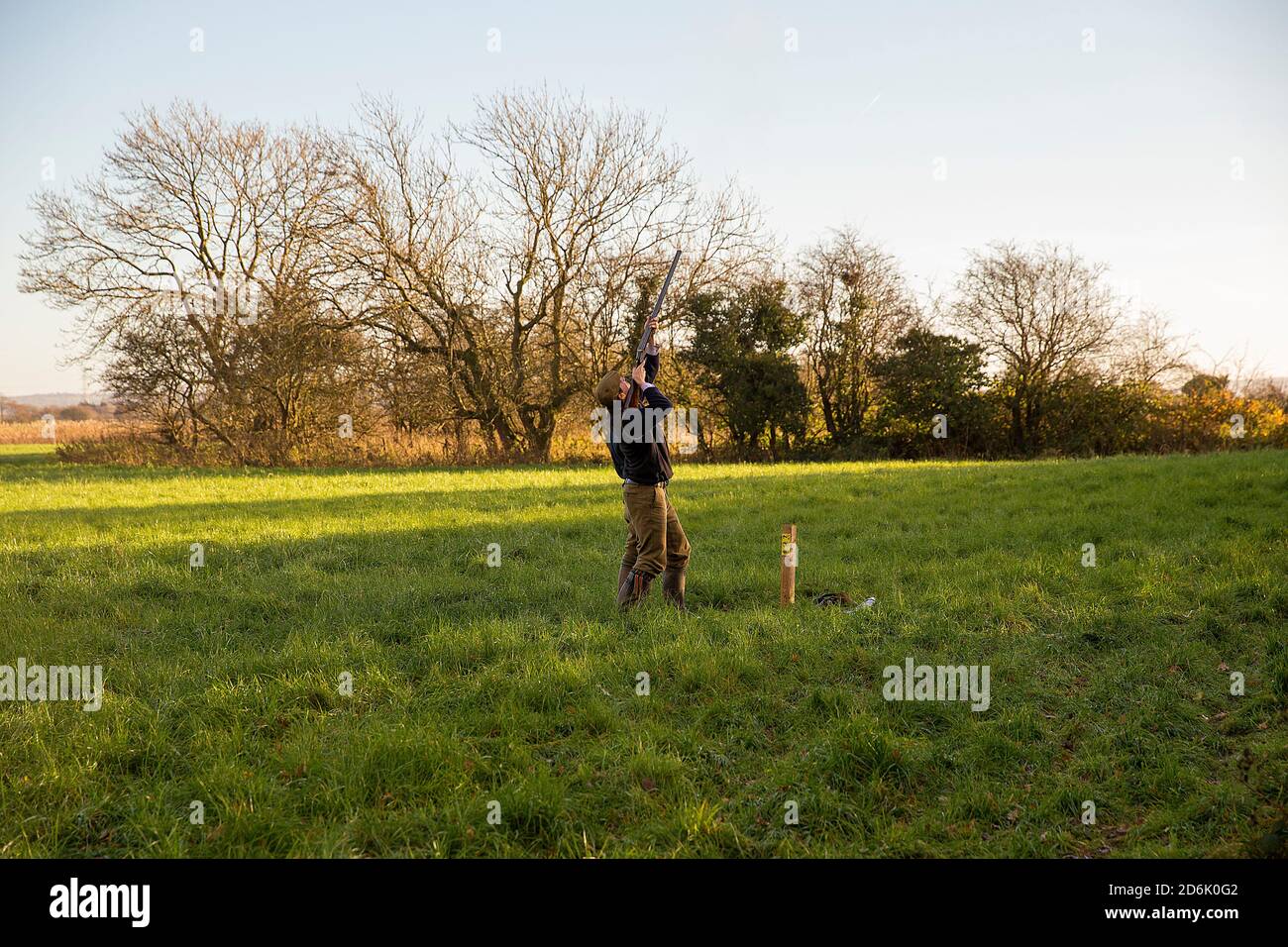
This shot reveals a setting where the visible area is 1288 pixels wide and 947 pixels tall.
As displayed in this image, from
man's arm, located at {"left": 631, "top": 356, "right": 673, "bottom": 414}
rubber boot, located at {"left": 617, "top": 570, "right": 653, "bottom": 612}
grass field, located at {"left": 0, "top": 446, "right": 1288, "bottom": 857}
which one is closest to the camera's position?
grass field, located at {"left": 0, "top": 446, "right": 1288, "bottom": 857}

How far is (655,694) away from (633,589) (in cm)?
184

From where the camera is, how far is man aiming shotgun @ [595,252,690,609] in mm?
6535

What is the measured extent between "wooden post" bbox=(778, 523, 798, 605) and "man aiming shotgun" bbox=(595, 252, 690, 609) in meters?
0.99

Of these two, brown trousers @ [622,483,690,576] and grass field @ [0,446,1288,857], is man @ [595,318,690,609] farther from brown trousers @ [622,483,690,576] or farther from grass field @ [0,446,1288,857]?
grass field @ [0,446,1288,857]

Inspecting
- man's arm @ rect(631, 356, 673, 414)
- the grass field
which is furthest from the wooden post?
man's arm @ rect(631, 356, 673, 414)

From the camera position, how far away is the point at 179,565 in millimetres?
8555

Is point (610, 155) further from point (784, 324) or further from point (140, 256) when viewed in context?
point (140, 256)

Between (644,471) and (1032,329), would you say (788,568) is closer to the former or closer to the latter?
(644,471)

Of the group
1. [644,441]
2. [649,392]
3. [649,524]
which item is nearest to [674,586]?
[649,524]

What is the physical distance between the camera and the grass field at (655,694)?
3.67 metres

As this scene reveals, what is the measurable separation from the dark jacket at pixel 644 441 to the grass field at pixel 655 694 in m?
1.30

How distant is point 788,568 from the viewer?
699 centimetres

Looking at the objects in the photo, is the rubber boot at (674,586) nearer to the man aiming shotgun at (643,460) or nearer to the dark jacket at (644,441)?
the man aiming shotgun at (643,460)

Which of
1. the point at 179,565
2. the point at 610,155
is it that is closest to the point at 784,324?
the point at 610,155
